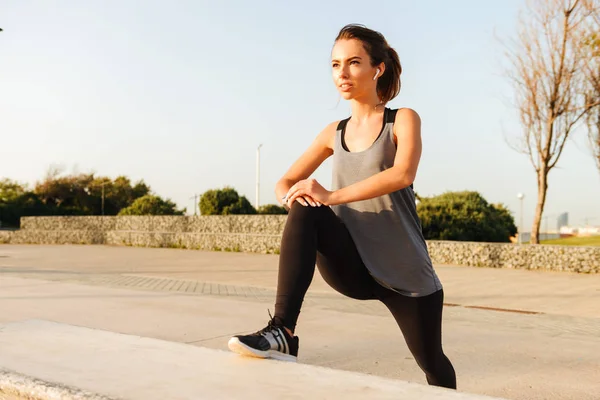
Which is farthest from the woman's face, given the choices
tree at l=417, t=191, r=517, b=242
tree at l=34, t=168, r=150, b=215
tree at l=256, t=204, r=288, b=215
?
tree at l=34, t=168, r=150, b=215

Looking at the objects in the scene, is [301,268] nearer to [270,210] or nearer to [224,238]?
[224,238]

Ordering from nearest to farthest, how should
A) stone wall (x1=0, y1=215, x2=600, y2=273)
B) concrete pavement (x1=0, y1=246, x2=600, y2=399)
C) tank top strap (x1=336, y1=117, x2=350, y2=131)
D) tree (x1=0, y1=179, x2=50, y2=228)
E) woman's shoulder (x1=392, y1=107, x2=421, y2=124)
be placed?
woman's shoulder (x1=392, y1=107, x2=421, y2=124) < tank top strap (x1=336, y1=117, x2=350, y2=131) < concrete pavement (x1=0, y1=246, x2=600, y2=399) < stone wall (x1=0, y1=215, x2=600, y2=273) < tree (x1=0, y1=179, x2=50, y2=228)

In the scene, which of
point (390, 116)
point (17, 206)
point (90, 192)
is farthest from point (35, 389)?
point (90, 192)

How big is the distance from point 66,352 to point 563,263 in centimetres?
1422

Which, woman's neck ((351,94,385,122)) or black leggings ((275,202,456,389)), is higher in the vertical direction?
woman's neck ((351,94,385,122))

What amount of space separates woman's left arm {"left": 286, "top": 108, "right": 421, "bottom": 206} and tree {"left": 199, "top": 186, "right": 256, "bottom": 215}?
26.6 meters

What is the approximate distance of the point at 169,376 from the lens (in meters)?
2.54

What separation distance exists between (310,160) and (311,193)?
52 cm

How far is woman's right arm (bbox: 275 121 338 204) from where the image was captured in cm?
309

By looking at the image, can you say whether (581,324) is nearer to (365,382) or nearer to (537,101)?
(365,382)

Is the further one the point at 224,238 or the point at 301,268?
the point at 224,238

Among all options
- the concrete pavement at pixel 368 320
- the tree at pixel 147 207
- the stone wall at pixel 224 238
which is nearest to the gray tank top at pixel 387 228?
the concrete pavement at pixel 368 320

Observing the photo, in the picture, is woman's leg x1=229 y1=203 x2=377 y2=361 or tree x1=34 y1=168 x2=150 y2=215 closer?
woman's leg x1=229 y1=203 x2=377 y2=361

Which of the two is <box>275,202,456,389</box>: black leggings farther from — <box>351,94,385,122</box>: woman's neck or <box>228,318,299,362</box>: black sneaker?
<box>351,94,385,122</box>: woman's neck
